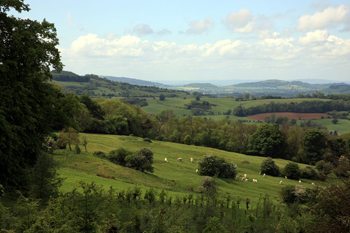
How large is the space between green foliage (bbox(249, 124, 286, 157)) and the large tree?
82.4 m

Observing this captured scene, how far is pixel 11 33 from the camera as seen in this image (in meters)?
28.4

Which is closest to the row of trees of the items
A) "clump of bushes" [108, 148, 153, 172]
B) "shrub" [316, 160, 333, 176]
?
"shrub" [316, 160, 333, 176]

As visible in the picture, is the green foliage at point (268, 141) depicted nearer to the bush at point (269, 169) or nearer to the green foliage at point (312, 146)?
the green foliage at point (312, 146)

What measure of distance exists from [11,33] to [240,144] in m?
93.3

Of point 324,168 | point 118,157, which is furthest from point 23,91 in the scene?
point 324,168

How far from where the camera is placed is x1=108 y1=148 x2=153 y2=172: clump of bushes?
5725 centimetres

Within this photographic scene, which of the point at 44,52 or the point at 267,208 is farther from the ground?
the point at 44,52

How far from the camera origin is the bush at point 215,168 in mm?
64375

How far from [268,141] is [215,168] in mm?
46034

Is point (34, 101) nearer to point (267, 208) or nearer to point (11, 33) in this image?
point (11, 33)

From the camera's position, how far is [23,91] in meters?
27.8

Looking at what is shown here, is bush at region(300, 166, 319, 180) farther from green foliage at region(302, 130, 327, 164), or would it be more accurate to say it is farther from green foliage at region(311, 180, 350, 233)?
green foliage at region(311, 180, 350, 233)

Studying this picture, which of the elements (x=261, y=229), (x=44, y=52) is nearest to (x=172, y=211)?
(x=261, y=229)

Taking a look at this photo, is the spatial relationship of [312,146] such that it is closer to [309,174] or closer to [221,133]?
[309,174]
